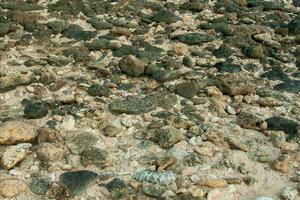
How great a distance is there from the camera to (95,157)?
17.3 ft

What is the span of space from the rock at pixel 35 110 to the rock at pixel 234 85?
7.09 ft

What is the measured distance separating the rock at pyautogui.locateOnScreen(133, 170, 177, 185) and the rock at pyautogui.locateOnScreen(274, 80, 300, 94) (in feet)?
7.56

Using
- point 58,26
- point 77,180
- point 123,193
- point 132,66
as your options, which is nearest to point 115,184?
point 123,193

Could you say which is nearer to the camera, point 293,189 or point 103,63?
point 293,189

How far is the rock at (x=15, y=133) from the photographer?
17.5 ft

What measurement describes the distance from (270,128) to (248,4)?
3.97 meters

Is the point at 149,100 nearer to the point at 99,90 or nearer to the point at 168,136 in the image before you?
the point at 99,90

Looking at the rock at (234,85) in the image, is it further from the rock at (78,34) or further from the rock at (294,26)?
the rock at (78,34)

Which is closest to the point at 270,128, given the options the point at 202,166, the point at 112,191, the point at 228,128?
the point at 228,128

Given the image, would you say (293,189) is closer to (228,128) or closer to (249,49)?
(228,128)

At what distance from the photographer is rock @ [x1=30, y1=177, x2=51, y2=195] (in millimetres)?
4816

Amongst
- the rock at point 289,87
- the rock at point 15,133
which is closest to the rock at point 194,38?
the rock at point 289,87

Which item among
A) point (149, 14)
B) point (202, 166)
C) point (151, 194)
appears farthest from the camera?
point (149, 14)

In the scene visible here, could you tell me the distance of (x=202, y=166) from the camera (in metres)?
5.23
